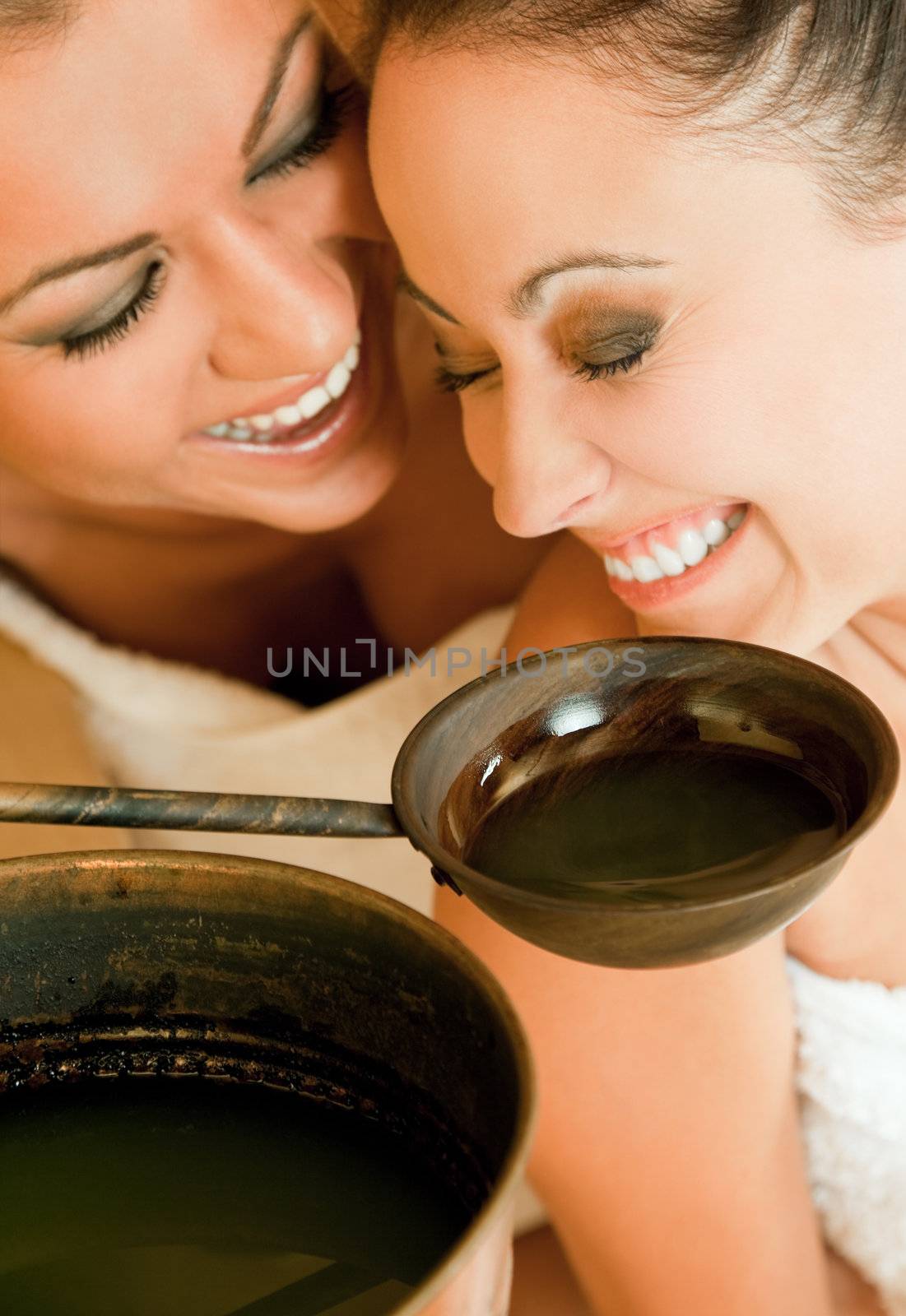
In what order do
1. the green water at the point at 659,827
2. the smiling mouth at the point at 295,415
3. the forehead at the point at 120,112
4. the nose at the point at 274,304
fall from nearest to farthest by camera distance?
the green water at the point at 659,827
the forehead at the point at 120,112
the nose at the point at 274,304
the smiling mouth at the point at 295,415

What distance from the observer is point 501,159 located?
81 cm

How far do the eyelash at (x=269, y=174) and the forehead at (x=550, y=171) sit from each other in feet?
0.70

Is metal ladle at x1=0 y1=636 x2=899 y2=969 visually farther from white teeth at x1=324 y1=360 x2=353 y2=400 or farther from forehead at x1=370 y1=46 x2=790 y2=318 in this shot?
white teeth at x1=324 y1=360 x2=353 y2=400

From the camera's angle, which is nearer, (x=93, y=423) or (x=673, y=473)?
(x=673, y=473)

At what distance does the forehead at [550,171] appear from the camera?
79 centimetres

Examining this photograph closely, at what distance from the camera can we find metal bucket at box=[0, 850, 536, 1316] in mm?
580

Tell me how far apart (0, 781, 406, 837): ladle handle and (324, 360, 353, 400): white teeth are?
0.65 m

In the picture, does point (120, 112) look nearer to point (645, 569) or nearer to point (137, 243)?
point (137, 243)

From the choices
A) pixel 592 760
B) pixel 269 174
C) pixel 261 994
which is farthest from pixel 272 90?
pixel 261 994

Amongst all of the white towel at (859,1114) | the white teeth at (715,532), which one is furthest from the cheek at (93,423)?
the white towel at (859,1114)

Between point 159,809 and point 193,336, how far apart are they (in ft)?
1.83

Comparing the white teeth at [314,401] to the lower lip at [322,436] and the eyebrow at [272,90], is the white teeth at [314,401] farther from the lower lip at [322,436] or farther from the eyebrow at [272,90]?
the eyebrow at [272,90]

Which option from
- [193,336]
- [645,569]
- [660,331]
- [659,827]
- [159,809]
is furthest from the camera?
[193,336]

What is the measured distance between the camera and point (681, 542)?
95 centimetres
